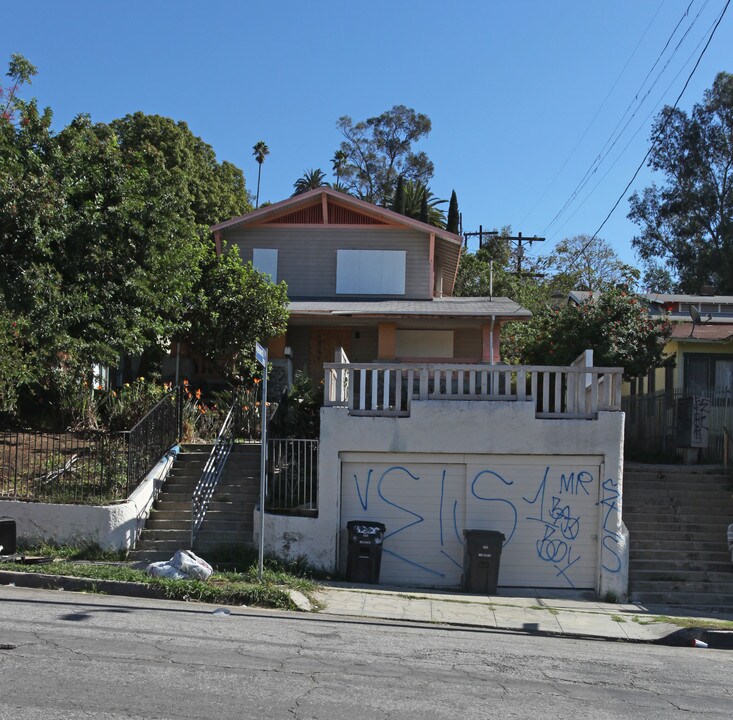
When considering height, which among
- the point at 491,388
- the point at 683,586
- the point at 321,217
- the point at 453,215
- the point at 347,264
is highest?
the point at 453,215

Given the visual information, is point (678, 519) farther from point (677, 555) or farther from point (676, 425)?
point (676, 425)

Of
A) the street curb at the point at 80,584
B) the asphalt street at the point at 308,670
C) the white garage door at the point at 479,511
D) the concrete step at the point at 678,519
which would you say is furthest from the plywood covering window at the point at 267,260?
the asphalt street at the point at 308,670

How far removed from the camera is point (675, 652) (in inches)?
389

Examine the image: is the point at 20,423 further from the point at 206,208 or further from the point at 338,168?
the point at 338,168

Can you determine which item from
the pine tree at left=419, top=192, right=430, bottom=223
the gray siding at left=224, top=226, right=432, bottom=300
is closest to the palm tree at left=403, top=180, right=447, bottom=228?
the pine tree at left=419, top=192, right=430, bottom=223

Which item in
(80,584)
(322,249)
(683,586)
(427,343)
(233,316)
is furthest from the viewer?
(322,249)

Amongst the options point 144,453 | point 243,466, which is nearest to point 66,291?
point 144,453

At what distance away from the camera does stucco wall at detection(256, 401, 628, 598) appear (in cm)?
1367

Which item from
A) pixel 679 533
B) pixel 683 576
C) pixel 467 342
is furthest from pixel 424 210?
pixel 683 576

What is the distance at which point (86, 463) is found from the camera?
15.4m

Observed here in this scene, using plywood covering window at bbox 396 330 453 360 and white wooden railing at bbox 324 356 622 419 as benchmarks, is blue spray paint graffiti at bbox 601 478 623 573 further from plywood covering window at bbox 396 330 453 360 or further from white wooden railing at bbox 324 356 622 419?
plywood covering window at bbox 396 330 453 360

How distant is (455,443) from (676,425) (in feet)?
22.4

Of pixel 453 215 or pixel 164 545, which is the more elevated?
pixel 453 215

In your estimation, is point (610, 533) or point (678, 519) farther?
point (678, 519)
